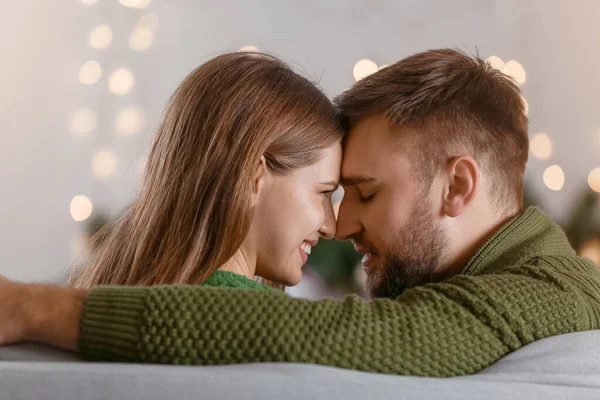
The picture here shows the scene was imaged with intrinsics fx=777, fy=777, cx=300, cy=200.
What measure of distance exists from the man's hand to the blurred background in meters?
→ 2.38

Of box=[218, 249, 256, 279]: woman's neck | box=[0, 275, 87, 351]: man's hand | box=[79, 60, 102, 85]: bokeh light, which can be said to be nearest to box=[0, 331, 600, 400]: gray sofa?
box=[0, 275, 87, 351]: man's hand

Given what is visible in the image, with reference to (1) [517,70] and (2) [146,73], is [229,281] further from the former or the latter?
(1) [517,70]

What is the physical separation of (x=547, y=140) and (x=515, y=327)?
98.7 inches

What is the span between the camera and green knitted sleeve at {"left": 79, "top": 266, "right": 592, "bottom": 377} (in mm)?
938

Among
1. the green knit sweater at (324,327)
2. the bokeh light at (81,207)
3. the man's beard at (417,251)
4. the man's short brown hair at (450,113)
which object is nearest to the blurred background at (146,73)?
the bokeh light at (81,207)

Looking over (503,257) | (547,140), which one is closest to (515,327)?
(503,257)

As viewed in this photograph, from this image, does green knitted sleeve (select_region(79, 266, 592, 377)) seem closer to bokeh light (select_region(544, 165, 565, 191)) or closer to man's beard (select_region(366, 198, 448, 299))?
man's beard (select_region(366, 198, 448, 299))

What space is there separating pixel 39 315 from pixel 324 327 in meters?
0.35

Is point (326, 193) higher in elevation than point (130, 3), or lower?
lower

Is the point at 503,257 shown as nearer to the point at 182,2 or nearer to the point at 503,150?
the point at 503,150

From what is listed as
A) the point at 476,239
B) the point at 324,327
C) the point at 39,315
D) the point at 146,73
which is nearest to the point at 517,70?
the point at 146,73

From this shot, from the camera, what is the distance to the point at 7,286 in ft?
3.26

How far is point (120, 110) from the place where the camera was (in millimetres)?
3422

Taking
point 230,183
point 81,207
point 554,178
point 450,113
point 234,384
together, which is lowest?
point 81,207
